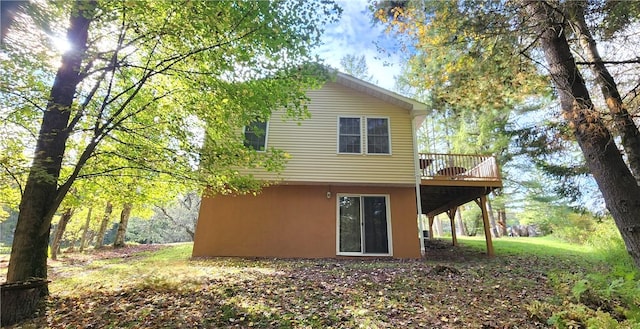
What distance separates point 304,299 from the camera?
4.47 meters

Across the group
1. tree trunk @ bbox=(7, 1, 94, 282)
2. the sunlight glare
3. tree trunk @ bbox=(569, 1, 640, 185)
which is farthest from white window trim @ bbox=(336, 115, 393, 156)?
the sunlight glare

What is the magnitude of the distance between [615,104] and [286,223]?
7721 mm

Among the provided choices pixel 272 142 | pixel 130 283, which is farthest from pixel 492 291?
pixel 272 142

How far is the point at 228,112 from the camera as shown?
18.7ft

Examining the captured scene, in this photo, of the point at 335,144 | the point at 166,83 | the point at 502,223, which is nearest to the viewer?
the point at 166,83

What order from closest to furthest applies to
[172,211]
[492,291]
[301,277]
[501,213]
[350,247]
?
[492,291], [301,277], [350,247], [501,213], [172,211]

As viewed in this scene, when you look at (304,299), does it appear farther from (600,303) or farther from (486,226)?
(486,226)

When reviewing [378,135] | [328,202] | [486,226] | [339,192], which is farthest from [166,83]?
[486,226]

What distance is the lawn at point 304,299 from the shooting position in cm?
372

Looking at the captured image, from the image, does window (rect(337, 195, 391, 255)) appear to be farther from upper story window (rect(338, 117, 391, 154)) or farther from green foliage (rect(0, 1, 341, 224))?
green foliage (rect(0, 1, 341, 224))

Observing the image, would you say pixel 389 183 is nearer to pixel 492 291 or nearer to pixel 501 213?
pixel 492 291

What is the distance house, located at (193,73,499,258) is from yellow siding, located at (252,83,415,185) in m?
0.03

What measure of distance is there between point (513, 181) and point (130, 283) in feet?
61.1

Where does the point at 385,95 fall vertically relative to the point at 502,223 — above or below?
above
